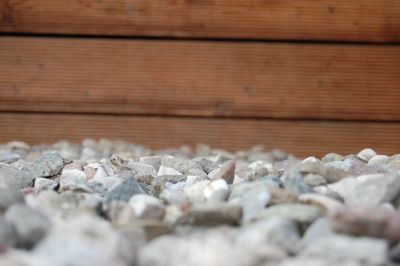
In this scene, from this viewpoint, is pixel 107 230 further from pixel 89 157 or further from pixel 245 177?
pixel 89 157

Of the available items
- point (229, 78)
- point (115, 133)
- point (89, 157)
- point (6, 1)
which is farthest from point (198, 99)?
point (6, 1)

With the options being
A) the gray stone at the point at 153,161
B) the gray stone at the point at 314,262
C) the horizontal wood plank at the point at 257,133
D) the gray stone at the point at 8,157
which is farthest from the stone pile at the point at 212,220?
the horizontal wood plank at the point at 257,133

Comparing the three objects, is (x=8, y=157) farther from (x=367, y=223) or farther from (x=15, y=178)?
(x=367, y=223)

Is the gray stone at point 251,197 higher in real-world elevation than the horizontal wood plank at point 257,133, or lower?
higher

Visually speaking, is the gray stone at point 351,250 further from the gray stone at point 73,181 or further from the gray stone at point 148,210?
the gray stone at point 73,181

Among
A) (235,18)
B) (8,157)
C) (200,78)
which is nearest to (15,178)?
(8,157)

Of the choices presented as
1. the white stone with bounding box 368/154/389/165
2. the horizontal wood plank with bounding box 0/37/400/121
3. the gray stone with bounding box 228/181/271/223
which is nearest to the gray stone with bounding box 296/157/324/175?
the gray stone with bounding box 228/181/271/223
